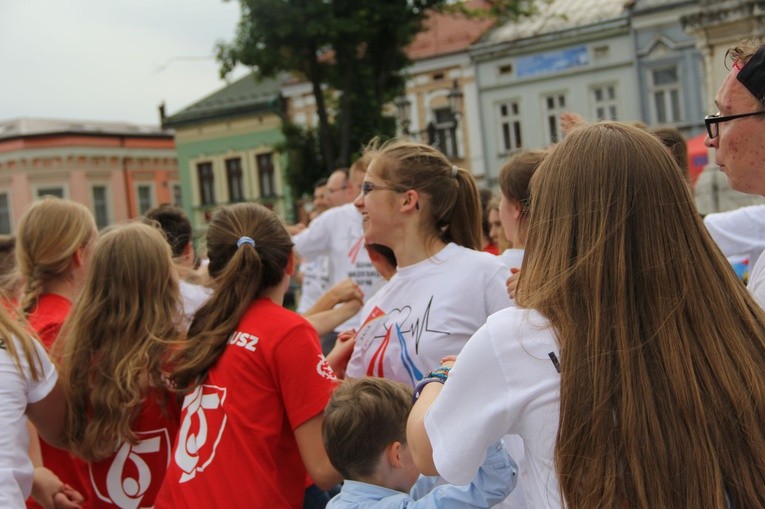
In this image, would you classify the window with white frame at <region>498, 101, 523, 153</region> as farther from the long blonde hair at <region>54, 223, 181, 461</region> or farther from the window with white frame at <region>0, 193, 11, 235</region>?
the long blonde hair at <region>54, 223, 181, 461</region>

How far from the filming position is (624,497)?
73.0 inches

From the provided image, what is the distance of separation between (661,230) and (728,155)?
2.04ft

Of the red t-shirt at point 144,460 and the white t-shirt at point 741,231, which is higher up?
the white t-shirt at point 741,231

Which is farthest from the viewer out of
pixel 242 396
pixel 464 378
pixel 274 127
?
pixel 274 127

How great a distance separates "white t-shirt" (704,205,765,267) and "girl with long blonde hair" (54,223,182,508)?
7.62ft

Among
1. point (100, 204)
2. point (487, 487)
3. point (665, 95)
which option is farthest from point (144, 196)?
point (487, 487)

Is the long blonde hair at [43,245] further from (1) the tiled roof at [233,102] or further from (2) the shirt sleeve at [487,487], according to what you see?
(1) the tiled roof at [233,102]

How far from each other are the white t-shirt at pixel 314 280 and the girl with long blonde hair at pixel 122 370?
13.2 ft

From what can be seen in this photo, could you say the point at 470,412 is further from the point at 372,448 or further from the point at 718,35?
the point at 718,35

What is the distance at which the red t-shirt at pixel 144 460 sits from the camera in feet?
11.7

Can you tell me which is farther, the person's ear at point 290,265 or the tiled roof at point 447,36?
the tiled roof at point 447,36

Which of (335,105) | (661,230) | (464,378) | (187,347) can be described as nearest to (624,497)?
(464,378)

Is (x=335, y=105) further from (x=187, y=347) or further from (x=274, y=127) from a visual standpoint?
(x=187, y=347)

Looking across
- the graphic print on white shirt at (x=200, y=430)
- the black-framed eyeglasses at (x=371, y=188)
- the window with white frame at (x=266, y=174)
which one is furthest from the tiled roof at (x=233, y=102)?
the graphic print on white shirt at (x=200, y=430)
